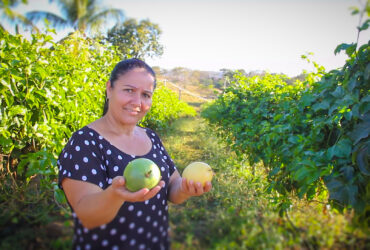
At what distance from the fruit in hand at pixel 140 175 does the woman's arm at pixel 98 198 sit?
0.05 m

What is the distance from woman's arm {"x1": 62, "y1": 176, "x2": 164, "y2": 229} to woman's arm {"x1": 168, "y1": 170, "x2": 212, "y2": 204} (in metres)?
0.36

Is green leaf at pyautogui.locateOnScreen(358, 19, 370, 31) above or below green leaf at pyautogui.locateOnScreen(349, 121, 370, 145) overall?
above

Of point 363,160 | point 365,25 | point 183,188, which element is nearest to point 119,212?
point 183,188

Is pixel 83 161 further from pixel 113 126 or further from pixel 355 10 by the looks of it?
pixel 355 10

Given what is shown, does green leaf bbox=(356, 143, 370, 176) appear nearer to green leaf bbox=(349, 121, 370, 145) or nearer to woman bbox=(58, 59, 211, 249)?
green leaf bbox=(349, 121, 370, 145)

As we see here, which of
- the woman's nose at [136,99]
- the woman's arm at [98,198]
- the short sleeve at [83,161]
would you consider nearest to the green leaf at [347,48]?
the woman's nose at [136,99]

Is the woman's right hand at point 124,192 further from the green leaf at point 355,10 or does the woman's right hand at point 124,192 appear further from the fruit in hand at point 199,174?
the green leaf at point 355,10

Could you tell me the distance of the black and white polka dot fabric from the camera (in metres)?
1.26

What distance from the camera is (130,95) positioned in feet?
4.88

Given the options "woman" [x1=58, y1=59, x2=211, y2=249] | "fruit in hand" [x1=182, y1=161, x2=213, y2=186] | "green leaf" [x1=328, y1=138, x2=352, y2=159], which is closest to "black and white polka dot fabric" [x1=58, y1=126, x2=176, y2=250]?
"woman" [x1=58, y1=59, x2=211, y2=249]

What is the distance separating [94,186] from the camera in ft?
4.01

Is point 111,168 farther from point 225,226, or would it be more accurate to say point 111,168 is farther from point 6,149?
point 6,149

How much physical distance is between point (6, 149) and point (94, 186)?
167cm

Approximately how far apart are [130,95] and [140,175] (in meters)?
0.54
